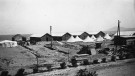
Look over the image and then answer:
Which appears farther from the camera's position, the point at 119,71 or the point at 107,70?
the point at 107,70

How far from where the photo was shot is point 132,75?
16297 mm

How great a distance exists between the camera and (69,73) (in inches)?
673

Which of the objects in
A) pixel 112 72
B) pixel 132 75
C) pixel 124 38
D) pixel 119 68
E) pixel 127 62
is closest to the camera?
pixel 132 75

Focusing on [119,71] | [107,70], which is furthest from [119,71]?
[107,70]

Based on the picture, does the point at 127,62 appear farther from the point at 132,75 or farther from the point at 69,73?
the point at 69,73

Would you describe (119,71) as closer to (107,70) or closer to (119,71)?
(119,71)

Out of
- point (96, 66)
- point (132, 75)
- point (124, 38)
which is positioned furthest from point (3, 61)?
point (124, 38)

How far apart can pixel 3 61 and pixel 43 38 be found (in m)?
31.2

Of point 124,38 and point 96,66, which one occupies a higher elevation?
point 124,38

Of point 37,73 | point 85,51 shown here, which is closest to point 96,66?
point 37,73

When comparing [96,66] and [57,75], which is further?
[96,66]

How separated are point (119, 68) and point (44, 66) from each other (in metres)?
8.90

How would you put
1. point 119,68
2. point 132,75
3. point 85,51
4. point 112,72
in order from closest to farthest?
point 132,75 → point 112,72 → point 119,68 → point 85,51

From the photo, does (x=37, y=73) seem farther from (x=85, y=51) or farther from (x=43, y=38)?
(x=43, y=38)
